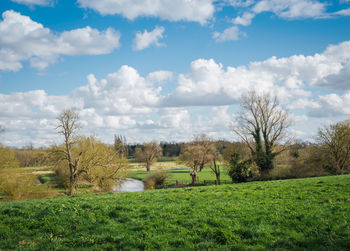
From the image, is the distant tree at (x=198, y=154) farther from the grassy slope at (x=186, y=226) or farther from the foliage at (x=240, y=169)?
the grassy slope at (x=186, y=226)

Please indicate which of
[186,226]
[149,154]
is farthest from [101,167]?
[149,154]

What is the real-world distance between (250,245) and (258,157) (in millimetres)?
35197

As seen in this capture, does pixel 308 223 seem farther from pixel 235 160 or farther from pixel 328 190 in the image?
pixel 235 160

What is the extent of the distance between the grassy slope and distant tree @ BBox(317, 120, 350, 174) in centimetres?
3005

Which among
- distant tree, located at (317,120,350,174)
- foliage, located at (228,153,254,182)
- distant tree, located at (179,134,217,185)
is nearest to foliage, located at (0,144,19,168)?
distant tree, located at (179,134,217,185)

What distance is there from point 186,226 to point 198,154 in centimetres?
4172

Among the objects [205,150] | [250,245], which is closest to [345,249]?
[250,245]

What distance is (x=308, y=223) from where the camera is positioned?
29.7ft

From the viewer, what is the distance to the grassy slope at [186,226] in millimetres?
7832

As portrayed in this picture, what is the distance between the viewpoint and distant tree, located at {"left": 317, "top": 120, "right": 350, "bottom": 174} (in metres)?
37.7

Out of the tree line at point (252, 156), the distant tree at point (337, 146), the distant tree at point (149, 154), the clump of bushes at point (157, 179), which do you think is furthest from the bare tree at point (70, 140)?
the distant tree at point (149, 154)

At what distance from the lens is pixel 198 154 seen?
50.8m

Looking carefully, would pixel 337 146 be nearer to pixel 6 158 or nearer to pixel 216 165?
pixel 216 165

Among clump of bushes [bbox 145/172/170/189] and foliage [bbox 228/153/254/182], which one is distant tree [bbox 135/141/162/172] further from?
foliage [bbox 228/153/254/182]
